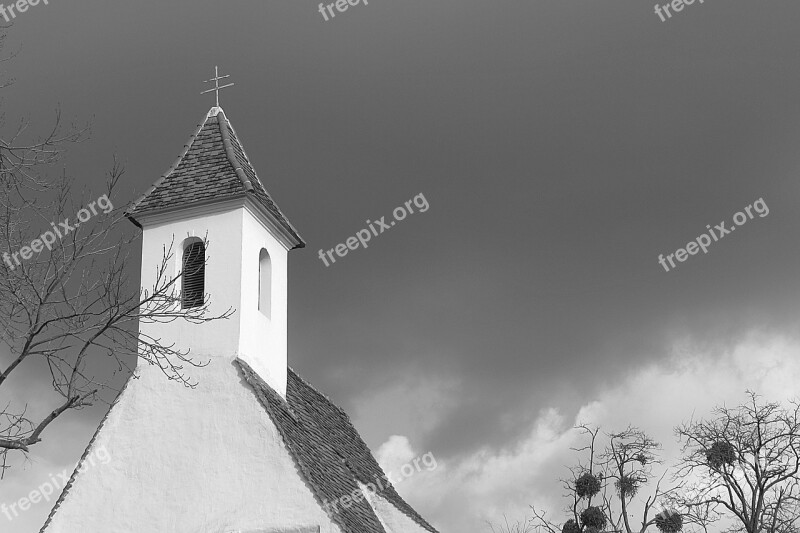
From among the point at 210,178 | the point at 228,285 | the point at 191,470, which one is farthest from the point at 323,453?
the point at 210,178

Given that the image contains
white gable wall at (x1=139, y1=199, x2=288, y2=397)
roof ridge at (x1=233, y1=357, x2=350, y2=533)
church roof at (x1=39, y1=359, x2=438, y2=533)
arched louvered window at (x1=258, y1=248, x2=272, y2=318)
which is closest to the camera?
roof ridge at (x1=233, y1=357, x2=350, y2=533)

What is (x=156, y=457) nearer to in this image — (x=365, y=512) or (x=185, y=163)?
(x=365, y=512)

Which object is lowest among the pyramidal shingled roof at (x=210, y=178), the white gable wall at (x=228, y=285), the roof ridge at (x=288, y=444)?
the roof ridge at (x=288, y=444)

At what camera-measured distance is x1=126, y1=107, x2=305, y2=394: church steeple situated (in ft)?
63.2

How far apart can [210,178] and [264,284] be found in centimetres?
225

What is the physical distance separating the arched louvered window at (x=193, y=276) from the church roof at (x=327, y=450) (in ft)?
6.01

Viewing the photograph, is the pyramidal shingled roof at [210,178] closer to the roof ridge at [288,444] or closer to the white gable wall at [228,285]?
the white gable wall at [228,285]

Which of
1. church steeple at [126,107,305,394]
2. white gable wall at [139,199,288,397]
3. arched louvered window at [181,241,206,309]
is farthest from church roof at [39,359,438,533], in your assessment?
arched louvered window at [181,241,206,309]

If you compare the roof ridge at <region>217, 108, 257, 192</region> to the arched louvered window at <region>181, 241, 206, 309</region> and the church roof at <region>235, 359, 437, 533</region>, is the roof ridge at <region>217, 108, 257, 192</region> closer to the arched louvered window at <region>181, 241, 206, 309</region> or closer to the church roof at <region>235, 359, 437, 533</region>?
the arched louvered window at <region>181, 241, 206, 309</region>

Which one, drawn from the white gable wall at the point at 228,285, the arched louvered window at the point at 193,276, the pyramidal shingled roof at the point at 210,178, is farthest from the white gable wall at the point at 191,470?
the pyramidal shingled roof at the point at 210,178

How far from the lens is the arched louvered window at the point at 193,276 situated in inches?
781

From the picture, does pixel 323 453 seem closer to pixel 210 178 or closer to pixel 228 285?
pixel 228 285

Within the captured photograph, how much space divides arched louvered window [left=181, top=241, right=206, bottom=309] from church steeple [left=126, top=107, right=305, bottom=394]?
18mm

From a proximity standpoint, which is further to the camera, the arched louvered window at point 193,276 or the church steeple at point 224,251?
the arched louvered window at point 193,276
